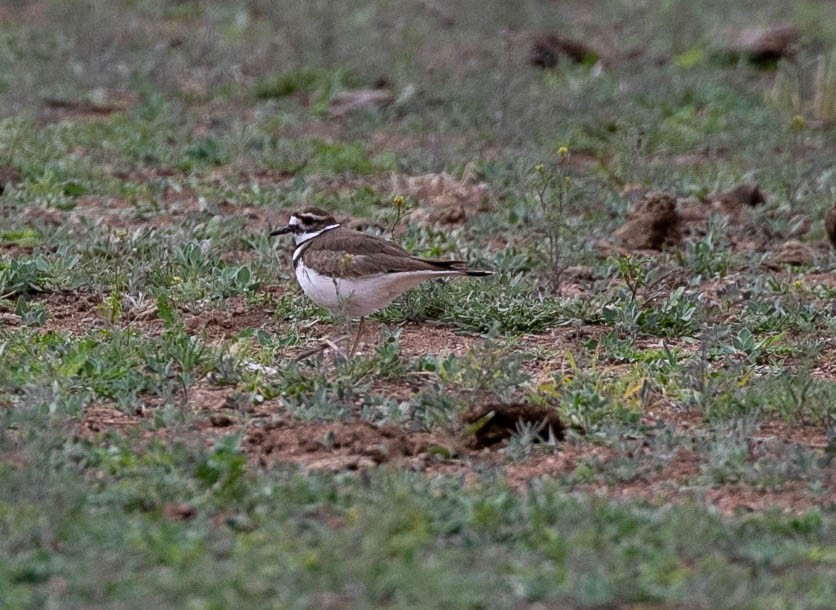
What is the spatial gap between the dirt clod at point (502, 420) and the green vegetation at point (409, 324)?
0.04m

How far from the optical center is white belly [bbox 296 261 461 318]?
7441mm

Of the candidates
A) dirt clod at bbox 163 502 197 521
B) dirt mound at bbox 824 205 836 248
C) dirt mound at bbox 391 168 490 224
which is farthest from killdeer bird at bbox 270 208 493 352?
dirt mound at bbox 824 205 836 248

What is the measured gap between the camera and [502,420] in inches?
249

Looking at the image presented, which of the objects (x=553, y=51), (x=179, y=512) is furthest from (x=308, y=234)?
(x=553, y=51)

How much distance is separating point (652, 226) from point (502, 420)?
362cm

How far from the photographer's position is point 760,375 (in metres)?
7.24

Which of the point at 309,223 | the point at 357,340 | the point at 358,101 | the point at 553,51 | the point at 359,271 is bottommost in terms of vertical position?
the point at 357,340

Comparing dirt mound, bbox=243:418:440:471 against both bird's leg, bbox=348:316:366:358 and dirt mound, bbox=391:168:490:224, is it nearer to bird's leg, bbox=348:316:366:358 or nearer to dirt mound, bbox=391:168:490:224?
bird's leg, bbox=348:316:366:358

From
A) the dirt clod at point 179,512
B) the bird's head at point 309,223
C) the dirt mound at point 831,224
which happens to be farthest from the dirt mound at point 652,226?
the dirt clod at point 179,512

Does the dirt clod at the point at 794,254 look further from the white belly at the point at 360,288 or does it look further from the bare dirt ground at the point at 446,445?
the white belly at the point at 360,288

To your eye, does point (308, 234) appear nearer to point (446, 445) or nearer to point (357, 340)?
point (357, 340)

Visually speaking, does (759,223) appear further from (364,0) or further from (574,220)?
(364,0)

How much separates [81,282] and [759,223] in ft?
14.5

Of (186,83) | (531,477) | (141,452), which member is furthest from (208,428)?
(186,83)
